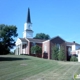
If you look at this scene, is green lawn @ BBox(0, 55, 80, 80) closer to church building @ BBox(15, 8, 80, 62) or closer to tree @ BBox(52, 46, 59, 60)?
tree @ BBox(52, 46, 59, 60)

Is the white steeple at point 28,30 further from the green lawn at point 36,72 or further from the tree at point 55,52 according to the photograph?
the green lawn at point 36,72

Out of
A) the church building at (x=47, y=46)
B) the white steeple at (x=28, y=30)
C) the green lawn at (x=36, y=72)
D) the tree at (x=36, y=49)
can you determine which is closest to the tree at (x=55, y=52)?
the church building at (x=47, y=46)

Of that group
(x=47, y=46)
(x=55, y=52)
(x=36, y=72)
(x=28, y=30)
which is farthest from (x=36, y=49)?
(x=36, y=72)

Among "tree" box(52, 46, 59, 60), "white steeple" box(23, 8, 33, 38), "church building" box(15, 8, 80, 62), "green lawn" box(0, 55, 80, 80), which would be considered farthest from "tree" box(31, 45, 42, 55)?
"green lawn" box(0, 55, 80, 80)

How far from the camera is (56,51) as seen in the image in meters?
51.9

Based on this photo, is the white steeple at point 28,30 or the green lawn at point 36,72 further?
the white steeple at point 28,30

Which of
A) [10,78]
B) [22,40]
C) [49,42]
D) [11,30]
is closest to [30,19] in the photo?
[11,30]

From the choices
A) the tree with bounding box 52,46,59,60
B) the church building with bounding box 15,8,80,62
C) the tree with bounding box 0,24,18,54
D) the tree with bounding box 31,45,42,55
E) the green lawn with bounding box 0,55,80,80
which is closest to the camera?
the green lawn with bounding box 0,55,80,80

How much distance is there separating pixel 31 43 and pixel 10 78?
141ft

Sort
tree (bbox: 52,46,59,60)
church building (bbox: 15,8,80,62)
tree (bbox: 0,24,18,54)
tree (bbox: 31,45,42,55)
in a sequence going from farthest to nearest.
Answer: tree (bbox: 0,24,18,54) < church building (bbox: 15,8,80,62) < tree (bbox: 31,45,42,55) < tree (bbox: 52,46,59,60)

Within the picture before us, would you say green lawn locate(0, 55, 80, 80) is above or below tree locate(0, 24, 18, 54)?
below

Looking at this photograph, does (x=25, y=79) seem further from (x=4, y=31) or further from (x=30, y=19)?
(x=30, y=19)

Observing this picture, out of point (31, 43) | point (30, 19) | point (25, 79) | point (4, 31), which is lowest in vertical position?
point (25, 79)

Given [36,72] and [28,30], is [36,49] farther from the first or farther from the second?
[36,72]
